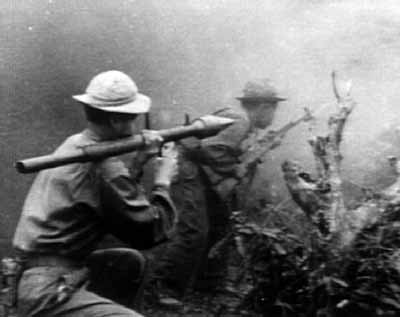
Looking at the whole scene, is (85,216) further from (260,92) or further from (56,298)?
(260,92)

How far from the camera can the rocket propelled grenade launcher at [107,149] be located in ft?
11.8

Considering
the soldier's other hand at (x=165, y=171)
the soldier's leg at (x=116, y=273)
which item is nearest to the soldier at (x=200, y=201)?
the soldier's leg at (x=116, y=273)

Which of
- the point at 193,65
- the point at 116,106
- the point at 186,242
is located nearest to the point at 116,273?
the point at 116,106

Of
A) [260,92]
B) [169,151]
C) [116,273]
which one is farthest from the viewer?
[260,92]

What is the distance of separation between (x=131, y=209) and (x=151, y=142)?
1.36 feet

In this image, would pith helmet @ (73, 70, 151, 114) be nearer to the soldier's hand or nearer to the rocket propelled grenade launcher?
the rocket propelled grenade launcher

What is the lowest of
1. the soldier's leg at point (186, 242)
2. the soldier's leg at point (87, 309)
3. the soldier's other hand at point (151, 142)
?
the soldier's leg at point (186, 242)

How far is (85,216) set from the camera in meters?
3.79

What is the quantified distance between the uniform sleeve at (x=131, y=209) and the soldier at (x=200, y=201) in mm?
2038

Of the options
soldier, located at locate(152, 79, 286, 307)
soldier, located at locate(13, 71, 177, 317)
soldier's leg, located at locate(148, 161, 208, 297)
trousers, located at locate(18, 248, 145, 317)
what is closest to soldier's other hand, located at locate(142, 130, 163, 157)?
soldier, located at locate(13, 71, 177, 317)

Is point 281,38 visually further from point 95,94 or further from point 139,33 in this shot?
point 95,94

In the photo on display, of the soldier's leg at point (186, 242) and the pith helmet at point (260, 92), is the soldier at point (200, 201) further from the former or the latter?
the pith helmet at point (260, 92)

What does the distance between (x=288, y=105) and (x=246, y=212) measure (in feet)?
6.11

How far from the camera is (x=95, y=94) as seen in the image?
12.8 feet
